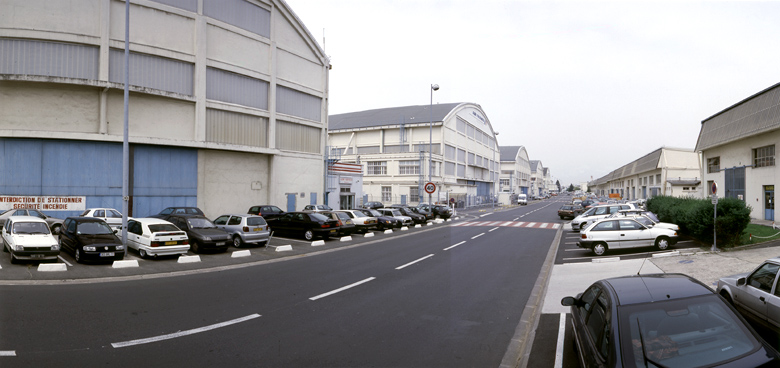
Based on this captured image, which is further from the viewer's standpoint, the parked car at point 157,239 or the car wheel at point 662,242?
the car wheel at point 662,242

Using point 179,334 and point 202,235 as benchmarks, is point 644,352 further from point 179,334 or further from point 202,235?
point 202,235

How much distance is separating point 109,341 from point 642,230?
17290 millimetres

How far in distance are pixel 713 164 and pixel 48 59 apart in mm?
47655

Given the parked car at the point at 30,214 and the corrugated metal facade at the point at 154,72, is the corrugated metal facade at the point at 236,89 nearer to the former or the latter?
the corrugated metal facade at the point at 154,72

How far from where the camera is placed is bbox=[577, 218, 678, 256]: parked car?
613 inches

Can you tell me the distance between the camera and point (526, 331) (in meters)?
7.11

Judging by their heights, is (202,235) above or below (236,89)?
below

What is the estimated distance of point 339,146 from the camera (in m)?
67.7

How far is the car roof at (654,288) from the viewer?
13.4ft

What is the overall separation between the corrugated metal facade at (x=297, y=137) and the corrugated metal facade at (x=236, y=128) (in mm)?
1371

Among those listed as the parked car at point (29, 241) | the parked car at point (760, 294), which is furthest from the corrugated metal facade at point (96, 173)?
the parked car at point (760, 294)

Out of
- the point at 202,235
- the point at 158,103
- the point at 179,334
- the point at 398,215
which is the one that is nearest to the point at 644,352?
the point at 179,334

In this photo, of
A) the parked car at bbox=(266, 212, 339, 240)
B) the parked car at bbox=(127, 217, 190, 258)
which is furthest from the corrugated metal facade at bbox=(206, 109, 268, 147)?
the parked car at bbox=(127, 217, 190, 258)

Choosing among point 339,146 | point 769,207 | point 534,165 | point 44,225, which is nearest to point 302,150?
point 44,225
